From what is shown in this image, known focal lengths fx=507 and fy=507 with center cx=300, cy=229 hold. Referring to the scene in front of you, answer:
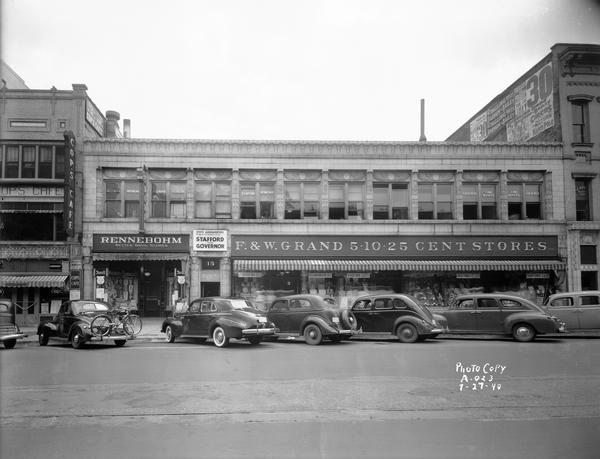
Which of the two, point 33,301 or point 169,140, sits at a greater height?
point 169,140

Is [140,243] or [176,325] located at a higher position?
[140,243]

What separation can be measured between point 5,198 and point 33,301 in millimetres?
4771

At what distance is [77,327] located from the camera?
14344 mm

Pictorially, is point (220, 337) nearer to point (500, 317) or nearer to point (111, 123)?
point (500, 317)

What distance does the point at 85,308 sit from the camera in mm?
15719

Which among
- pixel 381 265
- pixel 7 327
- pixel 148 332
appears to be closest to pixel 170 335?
pixel 148 332

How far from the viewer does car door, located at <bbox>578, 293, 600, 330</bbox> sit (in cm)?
1544

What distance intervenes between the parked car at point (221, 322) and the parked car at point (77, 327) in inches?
64.4

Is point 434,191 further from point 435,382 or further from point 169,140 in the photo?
point 435,382

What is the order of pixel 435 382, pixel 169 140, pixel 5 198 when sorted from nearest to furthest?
pixel 435 382 → pixel 5 198 → pixel 169 140

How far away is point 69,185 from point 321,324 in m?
14.1

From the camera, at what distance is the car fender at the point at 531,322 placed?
14.4m

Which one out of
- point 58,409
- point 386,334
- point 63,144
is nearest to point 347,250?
point 386,334

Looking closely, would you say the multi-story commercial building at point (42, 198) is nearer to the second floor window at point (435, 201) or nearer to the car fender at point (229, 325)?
the car fender at point (229, 325)
